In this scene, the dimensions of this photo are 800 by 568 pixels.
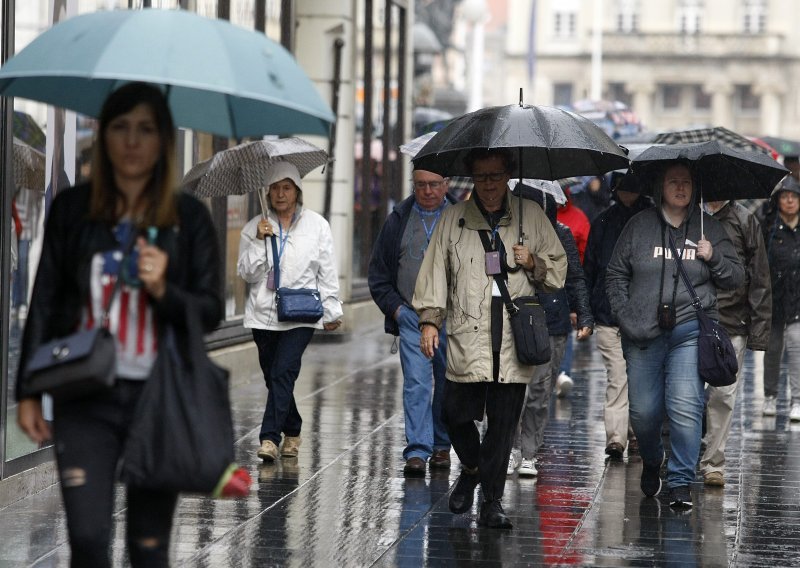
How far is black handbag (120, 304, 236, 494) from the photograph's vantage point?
4.19m

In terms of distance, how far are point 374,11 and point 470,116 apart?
1089 centimetres

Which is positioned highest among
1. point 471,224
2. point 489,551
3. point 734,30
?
point 734,30

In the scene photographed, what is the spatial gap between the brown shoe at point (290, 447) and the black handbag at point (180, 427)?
490 cm

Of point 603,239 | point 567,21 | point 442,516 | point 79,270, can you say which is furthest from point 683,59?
point 79,270

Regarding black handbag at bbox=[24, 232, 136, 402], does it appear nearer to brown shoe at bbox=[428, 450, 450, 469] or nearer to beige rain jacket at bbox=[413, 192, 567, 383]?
beige rain jacket at bbox=[413, 192, 567, 383]

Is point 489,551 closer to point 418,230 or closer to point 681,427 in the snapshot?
point 681,427

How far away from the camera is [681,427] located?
7.90 metres

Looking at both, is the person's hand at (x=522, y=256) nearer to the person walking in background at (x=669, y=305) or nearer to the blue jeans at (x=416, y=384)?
the person walking in background at (x=669, y=305)

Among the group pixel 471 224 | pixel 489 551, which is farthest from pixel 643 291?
pixel 489 551

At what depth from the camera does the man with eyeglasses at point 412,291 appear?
8812 mm

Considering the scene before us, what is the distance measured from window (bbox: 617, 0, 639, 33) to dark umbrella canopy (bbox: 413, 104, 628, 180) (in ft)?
333

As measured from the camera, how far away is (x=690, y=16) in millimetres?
106938

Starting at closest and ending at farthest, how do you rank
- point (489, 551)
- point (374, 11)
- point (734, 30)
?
point (489, 551)
point (374, 11)
point (734, 30)

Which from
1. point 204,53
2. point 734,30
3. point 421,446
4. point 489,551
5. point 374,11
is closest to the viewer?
point 204,53
